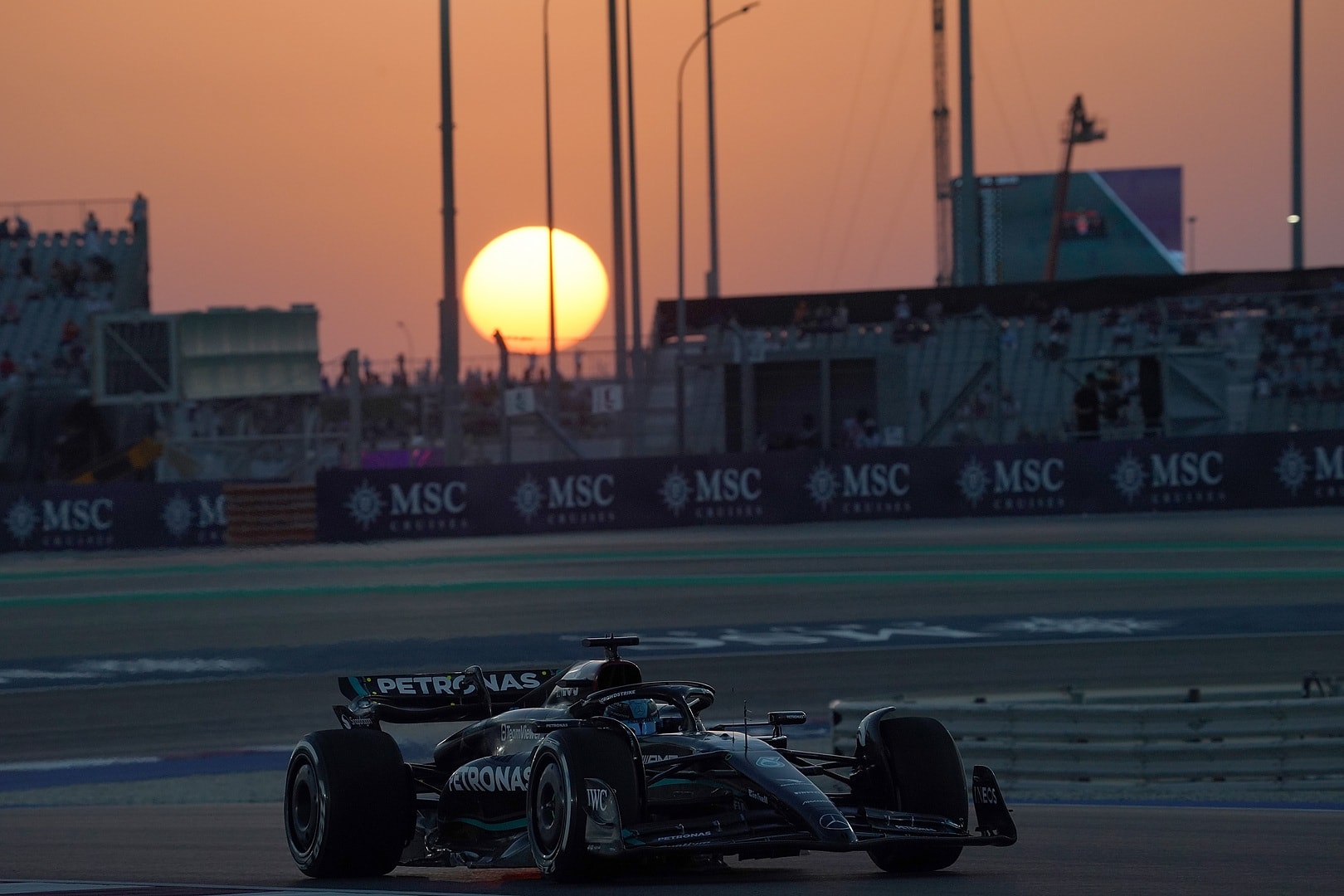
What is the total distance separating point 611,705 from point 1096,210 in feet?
209

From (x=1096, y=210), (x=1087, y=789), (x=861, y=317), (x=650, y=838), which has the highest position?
(x=1096, y=210)

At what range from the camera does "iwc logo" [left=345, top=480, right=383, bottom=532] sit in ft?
93.6

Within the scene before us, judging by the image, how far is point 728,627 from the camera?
2066 centimetres

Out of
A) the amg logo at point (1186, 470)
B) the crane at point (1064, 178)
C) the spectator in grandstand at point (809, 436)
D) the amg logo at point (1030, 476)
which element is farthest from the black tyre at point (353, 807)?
the crane at point (1064, 178)

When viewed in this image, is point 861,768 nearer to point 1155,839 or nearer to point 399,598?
point 1155,839

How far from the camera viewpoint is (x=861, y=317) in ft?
133

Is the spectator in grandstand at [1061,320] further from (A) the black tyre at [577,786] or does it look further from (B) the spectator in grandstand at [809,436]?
(A) the black tyre at [577,786]

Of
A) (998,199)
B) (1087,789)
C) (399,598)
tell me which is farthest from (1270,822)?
(998,199)

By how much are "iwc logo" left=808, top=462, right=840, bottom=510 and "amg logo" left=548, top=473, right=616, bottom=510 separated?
317 centimetres

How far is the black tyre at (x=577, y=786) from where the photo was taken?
6.56 m

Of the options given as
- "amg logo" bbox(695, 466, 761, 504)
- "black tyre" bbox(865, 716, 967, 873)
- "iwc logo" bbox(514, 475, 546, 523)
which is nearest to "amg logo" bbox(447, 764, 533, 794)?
"black tyre" bbox(865, 716, 967, 873)

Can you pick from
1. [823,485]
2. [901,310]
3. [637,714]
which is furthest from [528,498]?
[637,714]

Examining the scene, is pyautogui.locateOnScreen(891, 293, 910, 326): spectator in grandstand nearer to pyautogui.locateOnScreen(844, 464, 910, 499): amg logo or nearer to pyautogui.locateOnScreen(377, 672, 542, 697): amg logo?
pyautogui.locateOnScreen(844, 464, 910, 499): amg logo

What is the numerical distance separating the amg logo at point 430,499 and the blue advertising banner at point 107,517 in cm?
294
